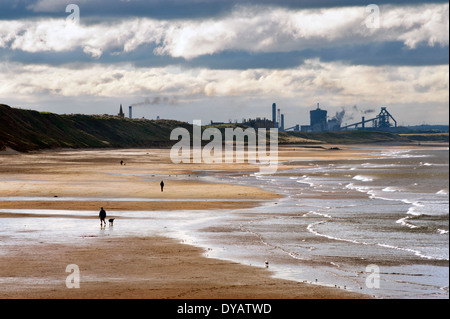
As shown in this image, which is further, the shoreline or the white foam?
the white foam

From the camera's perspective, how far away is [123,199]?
5075 cm

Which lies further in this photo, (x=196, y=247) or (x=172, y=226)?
(x=172, y=226)

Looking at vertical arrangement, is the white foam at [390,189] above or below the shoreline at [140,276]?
below

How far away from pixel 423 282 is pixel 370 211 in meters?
21.6

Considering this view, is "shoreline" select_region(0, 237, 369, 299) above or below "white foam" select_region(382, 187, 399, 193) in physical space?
above

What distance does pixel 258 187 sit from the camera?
205 ft

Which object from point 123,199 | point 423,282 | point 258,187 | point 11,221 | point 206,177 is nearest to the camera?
point 423,282

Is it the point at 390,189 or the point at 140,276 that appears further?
the point at 390,189

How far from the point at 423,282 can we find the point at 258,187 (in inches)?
1608

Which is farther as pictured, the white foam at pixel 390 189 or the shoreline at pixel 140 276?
the white foam at pixel 390 189

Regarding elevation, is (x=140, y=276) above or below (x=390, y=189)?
above

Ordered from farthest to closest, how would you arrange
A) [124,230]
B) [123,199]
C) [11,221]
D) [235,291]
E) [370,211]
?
1. [123,199]
2. [370,211]
3. [11,221]
4. [124,230]
5. [235,291]
